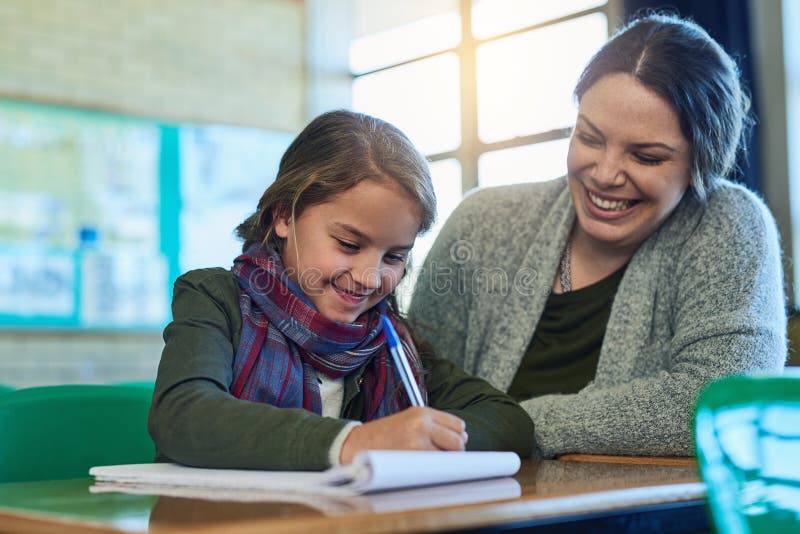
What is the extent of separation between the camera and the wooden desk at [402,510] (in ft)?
1.97

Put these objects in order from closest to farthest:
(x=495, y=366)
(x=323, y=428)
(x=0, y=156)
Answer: (x=323, y=428)
(x=495, y=366)
(x=0, y=156)

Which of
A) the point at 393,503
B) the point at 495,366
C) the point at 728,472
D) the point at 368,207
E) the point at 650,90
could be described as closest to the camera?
the point at 728,472

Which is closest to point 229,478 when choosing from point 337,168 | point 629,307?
point 337,168

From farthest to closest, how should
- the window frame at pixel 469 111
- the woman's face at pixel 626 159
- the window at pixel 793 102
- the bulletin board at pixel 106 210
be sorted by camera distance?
the window frame at pixel 469 111, the bulletin board at pixel 106 210, the window at pixel 793 102, the woman's face at pixel 626 159

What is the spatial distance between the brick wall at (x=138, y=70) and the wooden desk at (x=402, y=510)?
4.57 meters

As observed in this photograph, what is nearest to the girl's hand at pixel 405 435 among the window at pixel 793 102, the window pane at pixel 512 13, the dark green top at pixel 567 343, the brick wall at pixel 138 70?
the dark green top at pixel 567 343

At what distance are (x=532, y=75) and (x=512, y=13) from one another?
1.49 feet

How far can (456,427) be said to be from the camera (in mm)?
919

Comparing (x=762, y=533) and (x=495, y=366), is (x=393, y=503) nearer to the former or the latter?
(x=762, y=533)

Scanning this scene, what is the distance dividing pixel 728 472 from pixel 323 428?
0.43 metres

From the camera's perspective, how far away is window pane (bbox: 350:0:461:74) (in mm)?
6117

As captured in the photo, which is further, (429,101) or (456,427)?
(429,101)

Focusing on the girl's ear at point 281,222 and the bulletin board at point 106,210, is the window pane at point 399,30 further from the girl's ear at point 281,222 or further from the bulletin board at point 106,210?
the girl's ear at point 281,222

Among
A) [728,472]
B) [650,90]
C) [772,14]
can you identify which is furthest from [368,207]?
[772,14]
